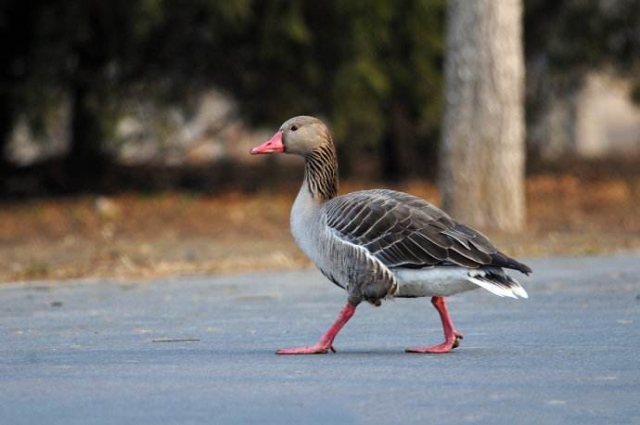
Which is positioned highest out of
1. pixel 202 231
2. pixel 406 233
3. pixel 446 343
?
pixel 406 233

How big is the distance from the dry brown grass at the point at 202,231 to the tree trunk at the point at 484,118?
0.64 m

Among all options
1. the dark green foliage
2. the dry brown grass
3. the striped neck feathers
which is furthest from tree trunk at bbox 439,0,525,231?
the striped neck feathers

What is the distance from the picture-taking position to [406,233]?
847cm

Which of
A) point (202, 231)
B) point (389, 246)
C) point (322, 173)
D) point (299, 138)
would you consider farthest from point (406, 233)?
point (202, 231)

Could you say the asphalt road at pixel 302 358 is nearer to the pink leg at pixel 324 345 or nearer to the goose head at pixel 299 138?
the pink leg at pixel 324 345

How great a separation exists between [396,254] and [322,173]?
4.25 feet

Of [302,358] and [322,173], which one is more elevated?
[322,173]

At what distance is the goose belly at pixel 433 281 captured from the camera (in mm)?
8188

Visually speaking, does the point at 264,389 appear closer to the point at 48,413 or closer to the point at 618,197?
the point at 48,413

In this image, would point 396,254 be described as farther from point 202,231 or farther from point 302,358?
point 202,231

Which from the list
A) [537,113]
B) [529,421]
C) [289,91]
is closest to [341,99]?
[289,91]

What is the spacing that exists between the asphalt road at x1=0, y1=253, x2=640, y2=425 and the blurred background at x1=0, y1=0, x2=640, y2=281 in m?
6.57

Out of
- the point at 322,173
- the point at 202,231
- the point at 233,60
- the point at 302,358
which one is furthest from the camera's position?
the point at 233,60

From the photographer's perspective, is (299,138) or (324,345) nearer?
(324,345)
